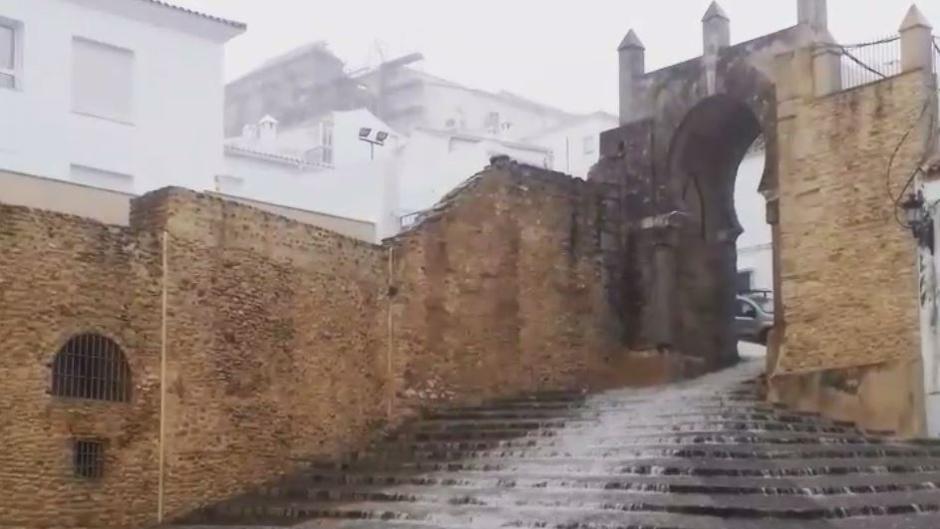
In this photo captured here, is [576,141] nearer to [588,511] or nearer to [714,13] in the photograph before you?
[714,13]

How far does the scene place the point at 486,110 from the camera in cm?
4678

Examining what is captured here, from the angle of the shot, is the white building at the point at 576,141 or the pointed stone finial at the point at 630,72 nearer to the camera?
the pointed stone finial at the point at 630,72

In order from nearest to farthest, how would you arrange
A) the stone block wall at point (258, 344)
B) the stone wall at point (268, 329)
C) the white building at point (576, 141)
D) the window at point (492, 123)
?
the stone wall at point (268, 329)
the stone block wall at point (258, 344)
the white building at point (576, 141)
the window at point (492, 123)

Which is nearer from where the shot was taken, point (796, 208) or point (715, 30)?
point (796, 208)

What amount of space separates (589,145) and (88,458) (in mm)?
26878

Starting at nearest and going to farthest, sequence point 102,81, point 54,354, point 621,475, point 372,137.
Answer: point 621,475 → point 54,354 → point 102,81 → point 372,137

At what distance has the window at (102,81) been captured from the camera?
854 inches

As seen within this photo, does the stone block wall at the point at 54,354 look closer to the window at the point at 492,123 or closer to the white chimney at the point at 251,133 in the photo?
the white chimney at the point at 251,133

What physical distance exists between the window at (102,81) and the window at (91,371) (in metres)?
7.75

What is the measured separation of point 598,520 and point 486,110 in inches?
1380

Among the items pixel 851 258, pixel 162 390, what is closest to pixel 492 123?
pixel 851 258

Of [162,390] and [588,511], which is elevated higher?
[162,390]

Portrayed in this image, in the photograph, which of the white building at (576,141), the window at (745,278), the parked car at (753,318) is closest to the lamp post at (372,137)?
the white building at (576,141)

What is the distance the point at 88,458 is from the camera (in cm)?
1458
